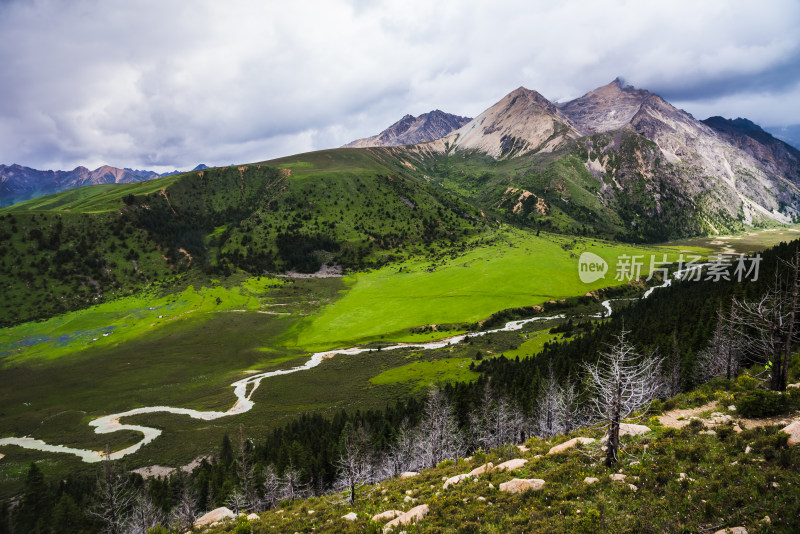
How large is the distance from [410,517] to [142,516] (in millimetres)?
44244

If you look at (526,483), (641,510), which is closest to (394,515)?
(526,483)

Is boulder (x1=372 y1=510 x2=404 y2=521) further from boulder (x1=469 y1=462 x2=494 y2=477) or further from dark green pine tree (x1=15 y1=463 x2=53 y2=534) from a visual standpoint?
dark green pine tree (x1=15 y1=463 x2=53 y2=534)

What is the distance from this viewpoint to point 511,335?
122875 millimetres

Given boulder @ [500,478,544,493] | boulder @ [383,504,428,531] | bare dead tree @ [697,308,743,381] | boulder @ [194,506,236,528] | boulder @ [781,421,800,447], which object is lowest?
boulder @ [194,506,236,528]

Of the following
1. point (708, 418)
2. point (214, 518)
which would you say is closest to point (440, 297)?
point (214, 518)

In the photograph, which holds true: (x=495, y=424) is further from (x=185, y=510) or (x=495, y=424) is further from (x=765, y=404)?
(x=185, y=510)

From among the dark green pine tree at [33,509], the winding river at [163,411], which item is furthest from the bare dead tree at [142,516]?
the dark green pine tree at [33,509]

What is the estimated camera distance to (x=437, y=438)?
49062 mm

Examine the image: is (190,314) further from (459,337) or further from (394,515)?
(394,515)

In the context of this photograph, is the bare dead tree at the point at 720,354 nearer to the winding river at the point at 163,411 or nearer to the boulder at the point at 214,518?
the boulder at the point at 214,518

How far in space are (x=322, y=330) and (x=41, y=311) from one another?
420 ft

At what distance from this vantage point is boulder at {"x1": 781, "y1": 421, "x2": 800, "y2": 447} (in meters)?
15.1

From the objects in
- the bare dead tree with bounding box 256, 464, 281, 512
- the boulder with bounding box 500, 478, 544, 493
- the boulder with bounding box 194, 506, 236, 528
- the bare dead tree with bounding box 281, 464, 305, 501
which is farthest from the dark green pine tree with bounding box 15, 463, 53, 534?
the boulder with bounding box 500, 478, 544, 493

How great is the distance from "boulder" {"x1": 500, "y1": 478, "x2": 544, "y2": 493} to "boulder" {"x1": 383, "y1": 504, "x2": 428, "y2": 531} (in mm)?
4475
